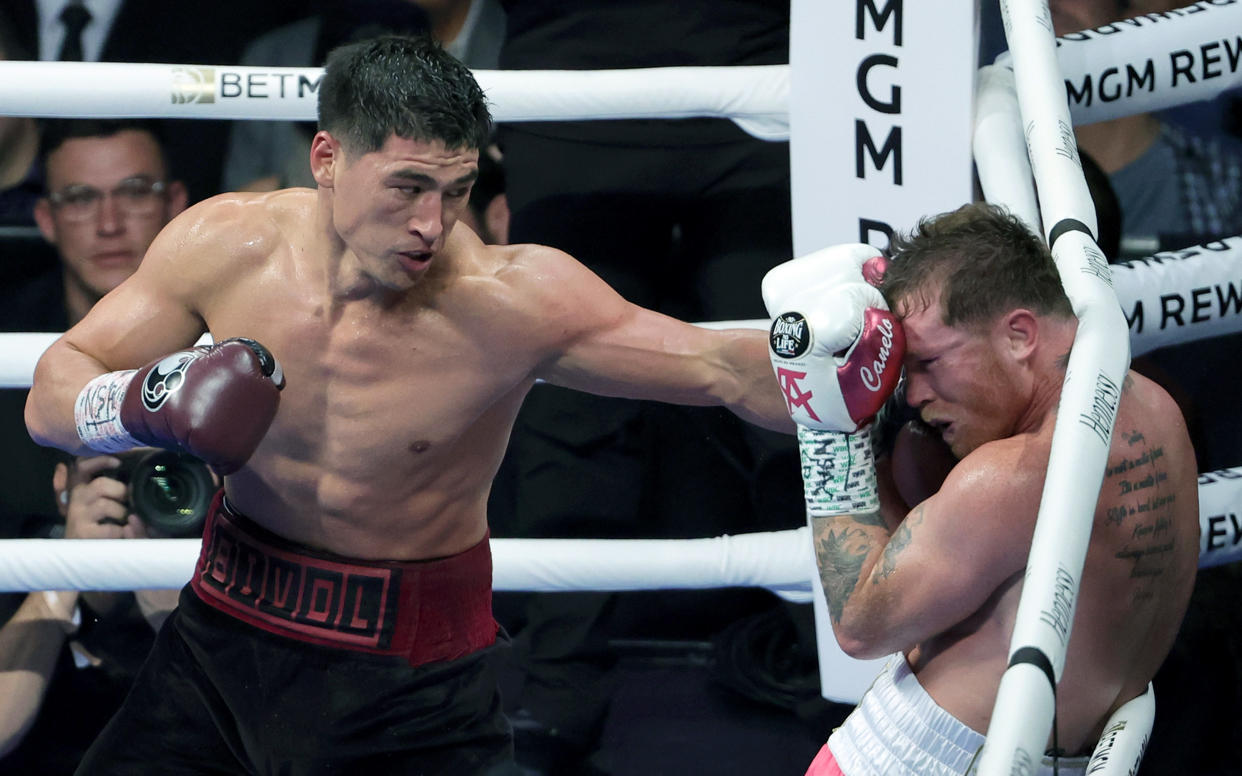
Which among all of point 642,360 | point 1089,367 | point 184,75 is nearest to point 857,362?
point 1089,367

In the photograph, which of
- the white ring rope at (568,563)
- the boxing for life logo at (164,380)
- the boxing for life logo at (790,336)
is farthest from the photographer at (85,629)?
the boxing for life logo at (790,336)

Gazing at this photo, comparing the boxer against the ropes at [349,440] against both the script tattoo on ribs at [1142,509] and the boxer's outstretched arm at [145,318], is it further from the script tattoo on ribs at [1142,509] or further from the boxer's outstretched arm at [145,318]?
the script tattoo on ribs at [1142,509]

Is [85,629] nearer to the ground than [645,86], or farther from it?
nearer to the ground

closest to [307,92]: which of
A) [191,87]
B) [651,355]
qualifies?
[191,87]

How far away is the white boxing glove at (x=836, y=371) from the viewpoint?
1.56m

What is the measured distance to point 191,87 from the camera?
2.19 metres

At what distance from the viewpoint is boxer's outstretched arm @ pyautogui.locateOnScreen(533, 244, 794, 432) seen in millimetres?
1874

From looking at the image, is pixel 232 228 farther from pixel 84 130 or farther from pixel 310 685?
pixel 84 130

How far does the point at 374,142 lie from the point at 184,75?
59cm

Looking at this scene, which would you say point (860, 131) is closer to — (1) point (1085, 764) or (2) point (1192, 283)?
(2) point (1192, 283)

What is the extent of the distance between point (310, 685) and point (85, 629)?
1072mm

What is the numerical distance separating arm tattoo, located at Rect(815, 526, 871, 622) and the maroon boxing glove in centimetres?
64

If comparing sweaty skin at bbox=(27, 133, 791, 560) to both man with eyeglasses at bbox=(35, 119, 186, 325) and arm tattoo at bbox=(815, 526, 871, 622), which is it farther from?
man with eyeglasses at bbox=(35, 119, 186, 325)

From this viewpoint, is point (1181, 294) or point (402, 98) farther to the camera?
point (1181, 294)
